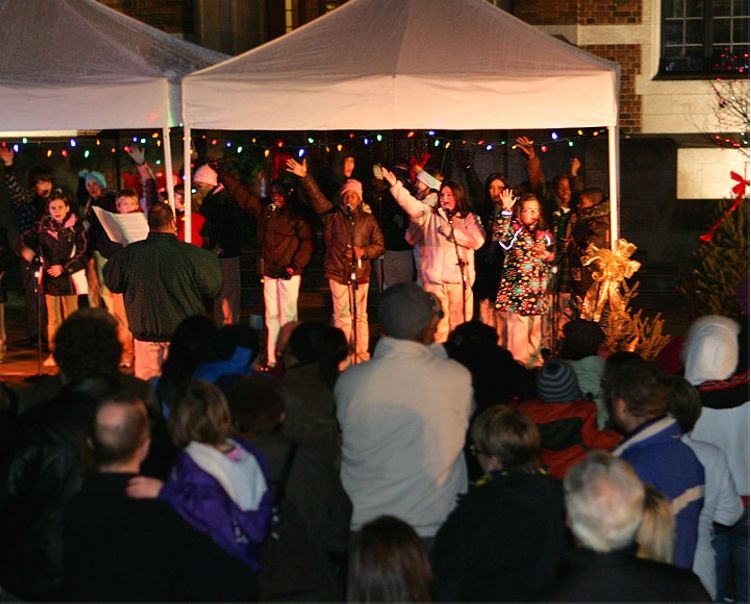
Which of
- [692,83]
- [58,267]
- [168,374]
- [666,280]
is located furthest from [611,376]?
[692,83]

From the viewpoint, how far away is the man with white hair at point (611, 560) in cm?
388

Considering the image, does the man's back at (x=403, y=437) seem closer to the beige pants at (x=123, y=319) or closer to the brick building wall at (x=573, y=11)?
the beige pants at (x=123, y=319)

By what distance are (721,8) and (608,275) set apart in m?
9.29

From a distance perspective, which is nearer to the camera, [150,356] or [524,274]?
[150,356]

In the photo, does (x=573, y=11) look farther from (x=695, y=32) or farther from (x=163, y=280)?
(x=163, y=280)

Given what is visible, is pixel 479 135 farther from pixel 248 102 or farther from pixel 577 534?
pixel 577 534

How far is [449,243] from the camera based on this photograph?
452 inches

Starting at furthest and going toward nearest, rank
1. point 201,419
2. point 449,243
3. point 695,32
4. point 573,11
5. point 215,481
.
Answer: point 695,32 → point 573,11 → point 449,243 → point 201,419 → point 215,481

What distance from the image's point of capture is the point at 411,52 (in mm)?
10383

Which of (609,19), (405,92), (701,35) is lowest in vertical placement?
(405,92)

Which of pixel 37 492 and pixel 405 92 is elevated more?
pixel 405 92

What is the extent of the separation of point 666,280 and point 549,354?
7.15 meters

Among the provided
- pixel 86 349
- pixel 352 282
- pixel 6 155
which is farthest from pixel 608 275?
pixel 86 349

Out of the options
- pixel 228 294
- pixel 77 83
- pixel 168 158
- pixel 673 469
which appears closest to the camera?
pixel 673 469
